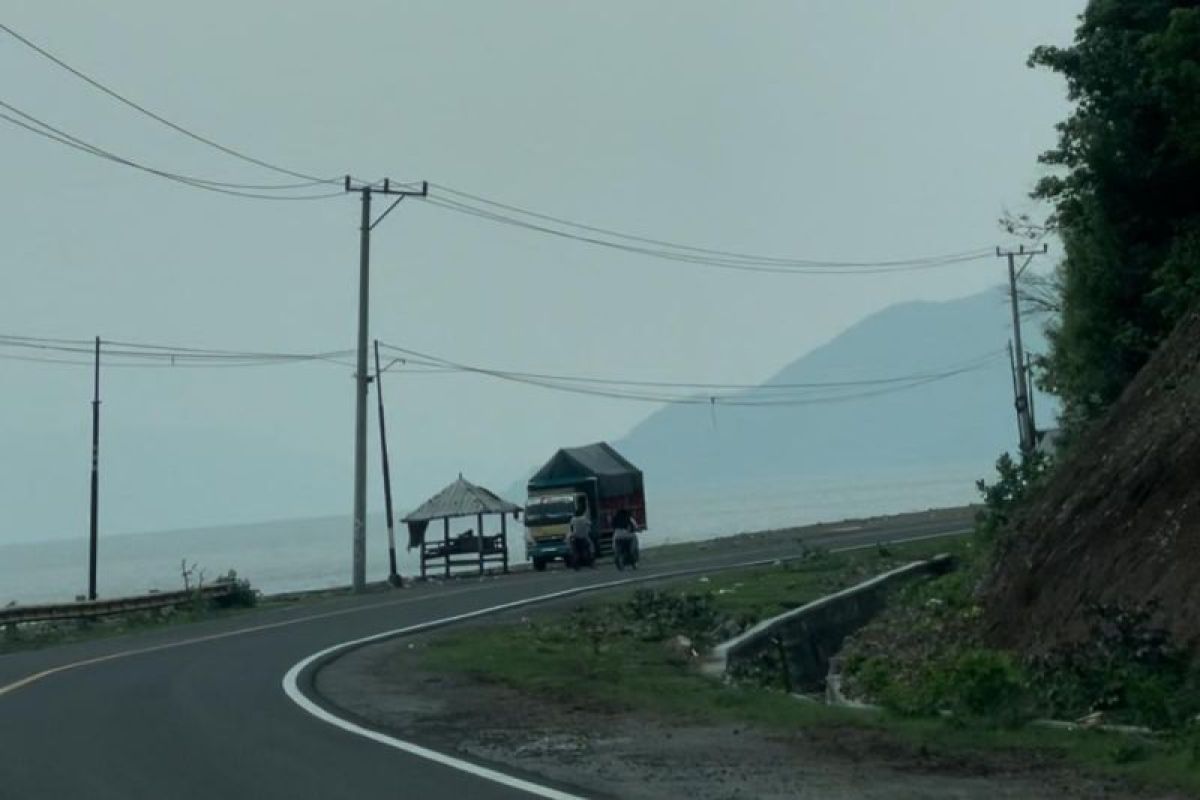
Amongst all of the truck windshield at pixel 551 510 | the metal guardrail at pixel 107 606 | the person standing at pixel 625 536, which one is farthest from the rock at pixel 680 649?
the truck windshield at pixel 551 510

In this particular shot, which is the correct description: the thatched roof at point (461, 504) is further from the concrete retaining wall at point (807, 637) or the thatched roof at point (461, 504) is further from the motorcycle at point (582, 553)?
the concrete retaining wall at point (807, 637)

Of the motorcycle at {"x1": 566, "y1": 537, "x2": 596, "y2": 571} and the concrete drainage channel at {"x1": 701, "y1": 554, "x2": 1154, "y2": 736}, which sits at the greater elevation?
the motorcycle at {"x1": 566, "y1": 537, "x2": 596, "y2": 571}

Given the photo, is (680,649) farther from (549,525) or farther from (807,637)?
(549,525)

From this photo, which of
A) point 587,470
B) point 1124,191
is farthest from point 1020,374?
point 1124,191

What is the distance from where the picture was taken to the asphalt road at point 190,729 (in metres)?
13.8

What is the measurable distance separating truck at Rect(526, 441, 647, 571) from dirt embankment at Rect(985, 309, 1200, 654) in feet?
120

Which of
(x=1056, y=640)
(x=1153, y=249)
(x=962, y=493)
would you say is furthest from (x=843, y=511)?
(x=1056, y=640)

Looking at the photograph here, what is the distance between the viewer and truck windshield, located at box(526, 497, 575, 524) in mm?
60844

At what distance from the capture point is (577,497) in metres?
62.1

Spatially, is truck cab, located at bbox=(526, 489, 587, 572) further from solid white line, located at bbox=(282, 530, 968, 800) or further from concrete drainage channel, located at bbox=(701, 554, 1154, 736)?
concrete drainage channel, located at bbox=(701, 554, 1154, 736)

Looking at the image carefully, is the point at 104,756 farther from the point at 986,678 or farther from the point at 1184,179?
the point at 1184,179

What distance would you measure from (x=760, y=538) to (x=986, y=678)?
5481cm

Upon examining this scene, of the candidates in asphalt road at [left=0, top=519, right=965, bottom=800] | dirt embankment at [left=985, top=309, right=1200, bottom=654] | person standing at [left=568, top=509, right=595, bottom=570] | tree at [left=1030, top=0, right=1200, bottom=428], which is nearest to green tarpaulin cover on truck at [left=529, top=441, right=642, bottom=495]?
person standing at [left=568, top=509, right=595, bottom=570]

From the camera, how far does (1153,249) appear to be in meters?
28.4
